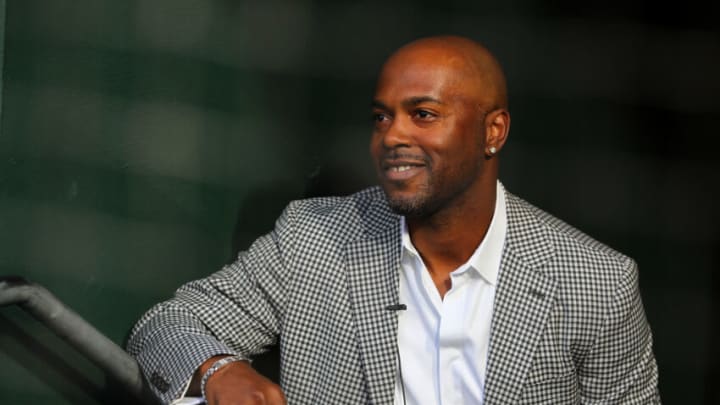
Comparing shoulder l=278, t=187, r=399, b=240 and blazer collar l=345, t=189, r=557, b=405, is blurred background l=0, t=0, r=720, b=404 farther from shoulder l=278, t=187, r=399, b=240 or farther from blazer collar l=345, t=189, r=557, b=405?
blazer collar l=345, t=189, r=557, b=405

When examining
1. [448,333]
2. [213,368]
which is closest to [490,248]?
[448,333]

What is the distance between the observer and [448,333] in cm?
244

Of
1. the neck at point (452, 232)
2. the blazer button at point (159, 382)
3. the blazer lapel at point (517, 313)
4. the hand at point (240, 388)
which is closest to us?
the hand at point (240, 388)

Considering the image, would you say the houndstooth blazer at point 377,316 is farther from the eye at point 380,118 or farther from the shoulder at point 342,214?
the eye at point 380,118

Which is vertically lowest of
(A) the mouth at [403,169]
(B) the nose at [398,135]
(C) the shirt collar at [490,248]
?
(C) the shirt collar at [490,248]

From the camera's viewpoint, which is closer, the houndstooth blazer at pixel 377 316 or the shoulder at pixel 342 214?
the houndstooth blazer at pixel 377 316

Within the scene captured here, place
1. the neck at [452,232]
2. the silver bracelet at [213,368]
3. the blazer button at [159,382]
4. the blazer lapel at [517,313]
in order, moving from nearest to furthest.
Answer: the silver bracelet at [213,368]
the blazer button at [159,382]
the blazer lapel at [517,313]
the neck at [452,232]

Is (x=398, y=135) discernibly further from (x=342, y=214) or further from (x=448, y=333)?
(x=448, y=333)

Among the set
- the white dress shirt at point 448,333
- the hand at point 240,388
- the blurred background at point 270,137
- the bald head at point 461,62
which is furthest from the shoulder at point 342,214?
the hand at point 240,388

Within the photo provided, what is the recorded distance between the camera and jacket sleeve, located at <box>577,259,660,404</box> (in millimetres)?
2434

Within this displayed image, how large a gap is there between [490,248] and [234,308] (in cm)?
64

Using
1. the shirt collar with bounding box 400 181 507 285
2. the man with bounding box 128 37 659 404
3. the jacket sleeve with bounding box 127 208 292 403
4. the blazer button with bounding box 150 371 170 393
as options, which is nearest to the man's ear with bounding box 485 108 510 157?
the man with bounding box 128 37 659 404

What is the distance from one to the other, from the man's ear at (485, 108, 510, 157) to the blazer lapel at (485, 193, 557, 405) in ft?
0.71

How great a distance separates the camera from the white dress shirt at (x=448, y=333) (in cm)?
245
